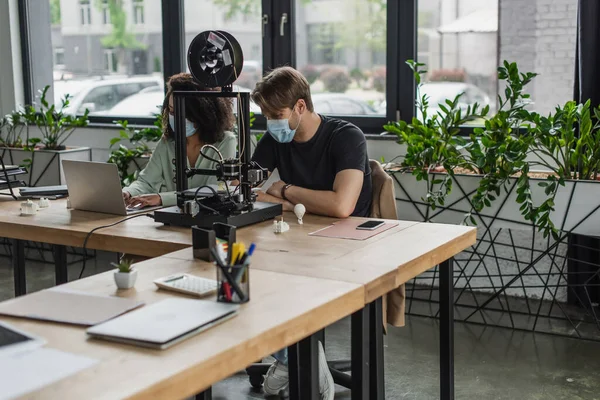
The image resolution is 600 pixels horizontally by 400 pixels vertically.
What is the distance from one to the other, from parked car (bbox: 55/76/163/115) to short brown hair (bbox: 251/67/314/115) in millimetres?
2697

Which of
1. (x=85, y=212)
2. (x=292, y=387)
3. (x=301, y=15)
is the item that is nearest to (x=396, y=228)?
Answer: (x=292, y=387)

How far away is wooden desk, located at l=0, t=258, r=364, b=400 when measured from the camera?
4.45 ft

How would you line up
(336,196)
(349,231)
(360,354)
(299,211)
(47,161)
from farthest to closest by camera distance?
(47,161)
(336,196)
(299,211)
(349,231)
(360,354)

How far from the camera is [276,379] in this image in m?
2.98

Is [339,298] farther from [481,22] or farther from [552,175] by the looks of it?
[481,22]

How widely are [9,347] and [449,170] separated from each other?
265 centimetres

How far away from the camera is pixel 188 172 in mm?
2793

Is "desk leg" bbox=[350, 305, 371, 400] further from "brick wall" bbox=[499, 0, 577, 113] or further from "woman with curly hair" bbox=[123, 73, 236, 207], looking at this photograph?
"brick wall" bbox=[499, 0, 577, 113]

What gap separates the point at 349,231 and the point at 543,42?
2088 millimetres

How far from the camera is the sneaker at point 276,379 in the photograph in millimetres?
2980

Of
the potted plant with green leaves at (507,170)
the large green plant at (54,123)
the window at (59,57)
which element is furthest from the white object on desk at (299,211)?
the window at (59,57)

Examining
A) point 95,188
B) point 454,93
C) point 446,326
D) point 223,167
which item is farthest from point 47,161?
point 446,326

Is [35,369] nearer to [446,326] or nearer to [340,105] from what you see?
[446,326]

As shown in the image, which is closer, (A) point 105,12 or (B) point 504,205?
(B) point 504,205
